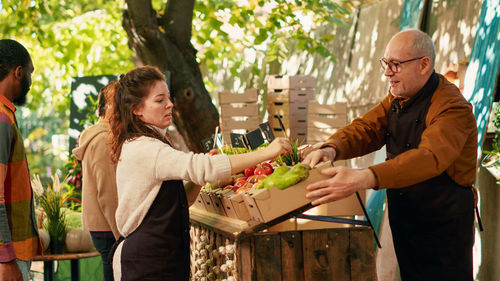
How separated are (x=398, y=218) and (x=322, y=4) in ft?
14.3

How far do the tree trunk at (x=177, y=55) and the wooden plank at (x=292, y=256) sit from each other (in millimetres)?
3904

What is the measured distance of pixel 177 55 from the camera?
678 cm

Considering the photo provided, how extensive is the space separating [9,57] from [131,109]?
88 cm

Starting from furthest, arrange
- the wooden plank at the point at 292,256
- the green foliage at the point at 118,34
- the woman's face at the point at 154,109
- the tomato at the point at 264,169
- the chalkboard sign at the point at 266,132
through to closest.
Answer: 1. the green foliage at the point at 118,34
2. the chalkboard sign at the point at 266,132
3. the tomato at the point at 264,169
4. the wooden plank at the point at 292,256
5. the woman's face at the point at 154,109

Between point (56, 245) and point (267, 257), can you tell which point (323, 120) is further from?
point (267, 257)

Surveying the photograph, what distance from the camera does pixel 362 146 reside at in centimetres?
342

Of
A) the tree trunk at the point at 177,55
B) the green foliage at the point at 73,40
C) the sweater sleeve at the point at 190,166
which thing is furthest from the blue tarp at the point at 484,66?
the green foliage at the point at 73,40

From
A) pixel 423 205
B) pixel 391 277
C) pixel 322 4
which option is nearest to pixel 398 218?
pixel 423 205

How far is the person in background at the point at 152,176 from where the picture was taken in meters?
2.63

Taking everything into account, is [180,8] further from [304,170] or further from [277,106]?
[304,170]

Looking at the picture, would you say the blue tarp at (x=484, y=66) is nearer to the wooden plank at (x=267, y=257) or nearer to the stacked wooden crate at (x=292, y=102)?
the stacked wooden crate at (x=292, y=102)

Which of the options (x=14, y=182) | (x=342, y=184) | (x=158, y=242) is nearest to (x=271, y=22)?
(x=14, y=182)

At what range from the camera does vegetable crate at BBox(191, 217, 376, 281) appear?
2.90 metres

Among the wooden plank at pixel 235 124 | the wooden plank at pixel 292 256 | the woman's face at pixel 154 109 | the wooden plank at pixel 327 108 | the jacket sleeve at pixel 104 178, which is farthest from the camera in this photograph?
the wooden plank at pixel 235 124
